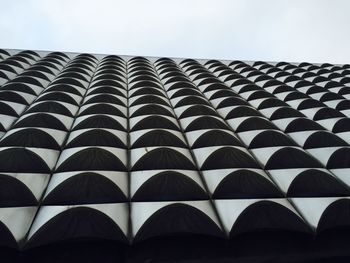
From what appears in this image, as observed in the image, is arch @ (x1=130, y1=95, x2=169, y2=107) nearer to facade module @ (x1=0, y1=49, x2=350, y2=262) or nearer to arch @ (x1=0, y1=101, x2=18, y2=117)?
facade module @ (x1=0, y1=49, x2=350, y2=262)

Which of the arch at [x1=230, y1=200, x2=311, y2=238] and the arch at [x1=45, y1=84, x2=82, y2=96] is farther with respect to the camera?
the arch at [x1=45, y1=84, x2=82, y2=96]

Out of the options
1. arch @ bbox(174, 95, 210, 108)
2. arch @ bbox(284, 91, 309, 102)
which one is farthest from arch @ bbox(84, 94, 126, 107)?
arch @ bbox(284, 91, 309, 102)

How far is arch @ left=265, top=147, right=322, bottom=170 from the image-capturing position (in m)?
17.9

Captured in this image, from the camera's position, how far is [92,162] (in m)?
Answer: 16.4

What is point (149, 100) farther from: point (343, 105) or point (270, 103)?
point (343, 105)

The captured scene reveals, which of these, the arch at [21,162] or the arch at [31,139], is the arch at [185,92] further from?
the arch at [21,162]

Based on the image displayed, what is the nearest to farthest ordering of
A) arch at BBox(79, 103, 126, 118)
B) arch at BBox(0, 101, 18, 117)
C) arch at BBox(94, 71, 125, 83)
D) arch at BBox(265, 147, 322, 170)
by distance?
A: arch at BBox(265, 147, 322, 170)
arch at BBox(0, 101, 18, 117)
arch at BBox(79, 103, 126, 118)
arch at BBox(94, 71, 125, 83)

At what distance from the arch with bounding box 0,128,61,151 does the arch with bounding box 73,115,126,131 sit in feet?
8.18

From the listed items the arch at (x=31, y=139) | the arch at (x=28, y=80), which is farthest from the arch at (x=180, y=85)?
the arch at (x=31, y=139)

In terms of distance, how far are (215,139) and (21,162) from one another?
10207 millimetres

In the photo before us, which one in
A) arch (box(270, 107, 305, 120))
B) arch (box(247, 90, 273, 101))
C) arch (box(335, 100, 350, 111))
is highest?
arch (box(247, 90, 273, 101))

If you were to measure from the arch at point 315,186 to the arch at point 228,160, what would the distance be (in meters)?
2.53

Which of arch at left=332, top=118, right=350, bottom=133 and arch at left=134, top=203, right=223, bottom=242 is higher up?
arch at left=332, top=118, right=350, bottom=133

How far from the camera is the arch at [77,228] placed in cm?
1179
